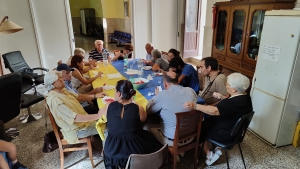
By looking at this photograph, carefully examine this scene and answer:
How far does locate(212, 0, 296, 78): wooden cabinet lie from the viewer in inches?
129

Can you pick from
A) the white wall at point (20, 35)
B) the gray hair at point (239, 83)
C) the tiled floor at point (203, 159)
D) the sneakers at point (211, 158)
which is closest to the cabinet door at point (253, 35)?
the tiled floor at point (203, 159)

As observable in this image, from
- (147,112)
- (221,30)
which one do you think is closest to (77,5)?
(221,30)

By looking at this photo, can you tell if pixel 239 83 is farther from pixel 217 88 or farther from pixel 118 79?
pixel 118 79

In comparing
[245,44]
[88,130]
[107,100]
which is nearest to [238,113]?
[107,100]

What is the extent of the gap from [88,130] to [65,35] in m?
3.72

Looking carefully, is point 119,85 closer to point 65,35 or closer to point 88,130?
point 88,130

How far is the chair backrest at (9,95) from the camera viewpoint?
8.18ft

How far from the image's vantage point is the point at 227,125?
193 centimetres

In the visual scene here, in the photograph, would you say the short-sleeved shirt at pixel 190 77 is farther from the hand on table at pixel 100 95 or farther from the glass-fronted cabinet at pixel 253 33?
→ the glass-fronted cabinet at pixel 253 33

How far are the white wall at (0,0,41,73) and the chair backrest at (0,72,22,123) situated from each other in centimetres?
252

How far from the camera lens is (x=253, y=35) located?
345cm

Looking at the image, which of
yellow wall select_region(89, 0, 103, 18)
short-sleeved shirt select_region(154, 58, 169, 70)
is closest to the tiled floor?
short-sleeved shirt select_region(154, 58, 169, 70)

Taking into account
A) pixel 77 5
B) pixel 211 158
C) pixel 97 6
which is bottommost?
pixel 211 158

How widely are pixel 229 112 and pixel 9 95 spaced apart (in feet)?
8.57
